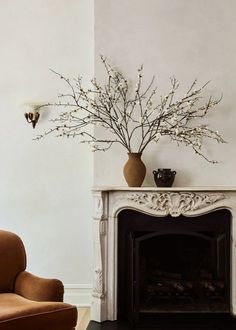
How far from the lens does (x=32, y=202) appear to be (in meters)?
4.17

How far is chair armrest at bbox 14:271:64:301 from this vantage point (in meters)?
2.79

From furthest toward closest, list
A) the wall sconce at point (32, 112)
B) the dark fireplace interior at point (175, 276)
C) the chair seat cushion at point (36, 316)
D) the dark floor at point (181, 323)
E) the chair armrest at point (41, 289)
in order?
the wall sconce at point (32, 112)
the dark fireplace interior at point (175, 276)
the dark floor at point (181, 323)
the chair armrest at point (41, 289)
the chair seat cushion at point (36, 316)

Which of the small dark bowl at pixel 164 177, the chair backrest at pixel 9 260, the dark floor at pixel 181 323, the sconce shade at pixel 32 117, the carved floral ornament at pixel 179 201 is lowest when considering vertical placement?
the dark floor at pixel 181 323

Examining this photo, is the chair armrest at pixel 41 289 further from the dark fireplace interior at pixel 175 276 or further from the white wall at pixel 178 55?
the white wall at pixel 178 55

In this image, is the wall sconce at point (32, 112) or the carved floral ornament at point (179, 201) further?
the wall sconce at point (32, 112)

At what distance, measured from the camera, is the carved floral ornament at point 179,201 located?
11.9 ft

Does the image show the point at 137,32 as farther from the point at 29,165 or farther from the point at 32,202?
the point at 32,202

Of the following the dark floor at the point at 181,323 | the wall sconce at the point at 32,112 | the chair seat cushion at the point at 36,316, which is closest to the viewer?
the chair seat cushion at the point at 36,316

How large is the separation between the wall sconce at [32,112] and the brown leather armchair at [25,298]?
52.0 inches

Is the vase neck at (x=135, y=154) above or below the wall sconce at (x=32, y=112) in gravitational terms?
below

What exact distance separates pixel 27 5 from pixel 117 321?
10.3ft

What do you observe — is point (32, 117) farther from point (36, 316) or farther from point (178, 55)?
point (36, 316)

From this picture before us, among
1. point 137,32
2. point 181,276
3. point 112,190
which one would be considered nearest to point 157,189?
point 112,190

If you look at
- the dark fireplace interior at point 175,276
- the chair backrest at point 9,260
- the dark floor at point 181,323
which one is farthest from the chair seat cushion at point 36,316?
the dark fireplace interior at point 175,276
